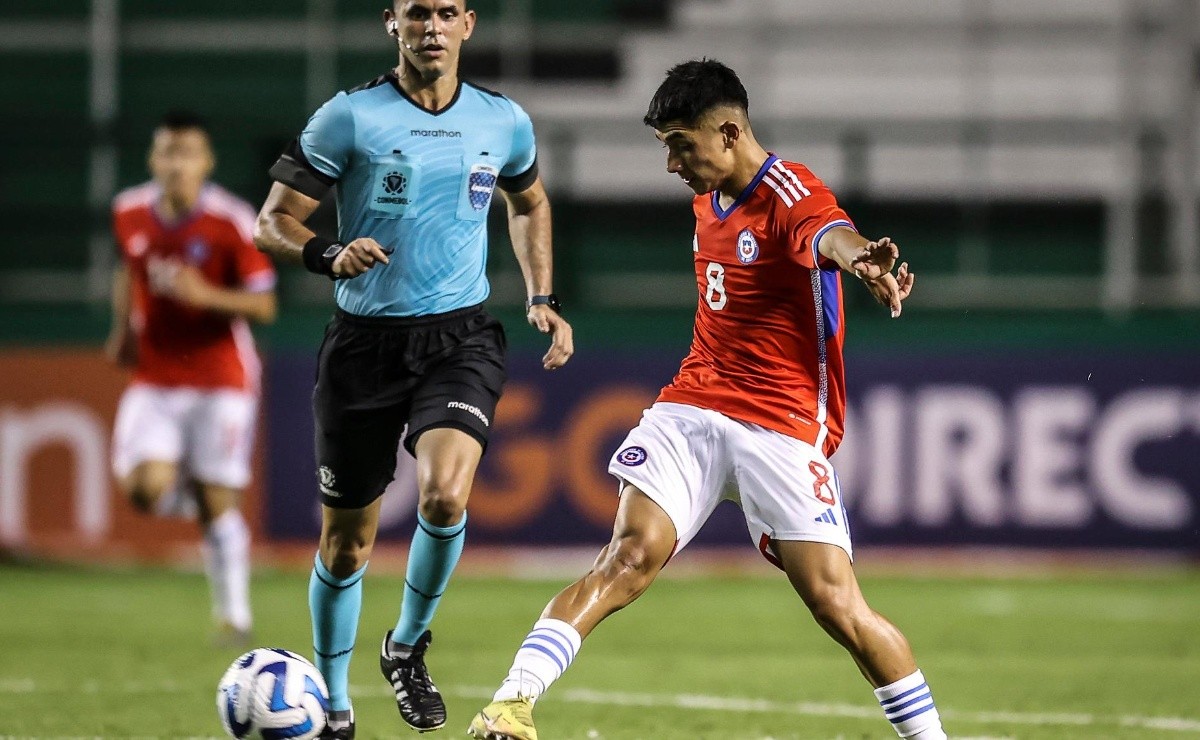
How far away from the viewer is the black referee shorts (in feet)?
22.0

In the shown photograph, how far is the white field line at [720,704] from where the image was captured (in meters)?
7.45

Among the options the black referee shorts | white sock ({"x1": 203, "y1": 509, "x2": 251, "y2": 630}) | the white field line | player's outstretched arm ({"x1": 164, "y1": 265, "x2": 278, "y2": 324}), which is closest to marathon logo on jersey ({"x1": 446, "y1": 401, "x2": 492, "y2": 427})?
the black referee shorts

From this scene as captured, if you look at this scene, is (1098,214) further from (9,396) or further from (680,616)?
(9,396)

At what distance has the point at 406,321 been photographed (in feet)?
22.1

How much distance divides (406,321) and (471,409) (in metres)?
0.38

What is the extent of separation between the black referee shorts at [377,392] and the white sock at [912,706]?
1734 millimetres

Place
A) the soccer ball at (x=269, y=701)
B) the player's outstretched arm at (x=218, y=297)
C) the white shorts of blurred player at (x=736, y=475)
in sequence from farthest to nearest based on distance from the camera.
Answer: the player's outstretched arm at (x=218, y=297) → the soccer ball at (x=269, y=701) → the white shorts of blurred player at (x=736, y=475)

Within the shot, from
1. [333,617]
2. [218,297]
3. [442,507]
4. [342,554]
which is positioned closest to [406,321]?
[442,507]

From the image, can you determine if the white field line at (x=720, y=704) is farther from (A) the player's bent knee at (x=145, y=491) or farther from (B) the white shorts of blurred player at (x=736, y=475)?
(B) the white shorts of blurred player at (x=736, y=475)

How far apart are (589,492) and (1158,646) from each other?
15.2 feet

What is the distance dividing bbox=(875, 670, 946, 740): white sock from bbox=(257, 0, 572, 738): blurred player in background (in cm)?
164

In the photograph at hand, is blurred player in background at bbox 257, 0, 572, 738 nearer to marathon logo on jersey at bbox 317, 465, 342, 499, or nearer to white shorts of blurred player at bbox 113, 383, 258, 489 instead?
marathon logo on jersey at bbox 317, 465, 342, 499

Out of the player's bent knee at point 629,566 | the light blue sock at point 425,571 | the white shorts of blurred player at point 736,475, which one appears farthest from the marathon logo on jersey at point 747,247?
the light blue sock at point 425,571

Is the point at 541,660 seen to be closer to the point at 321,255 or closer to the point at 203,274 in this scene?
the point at 321,255
